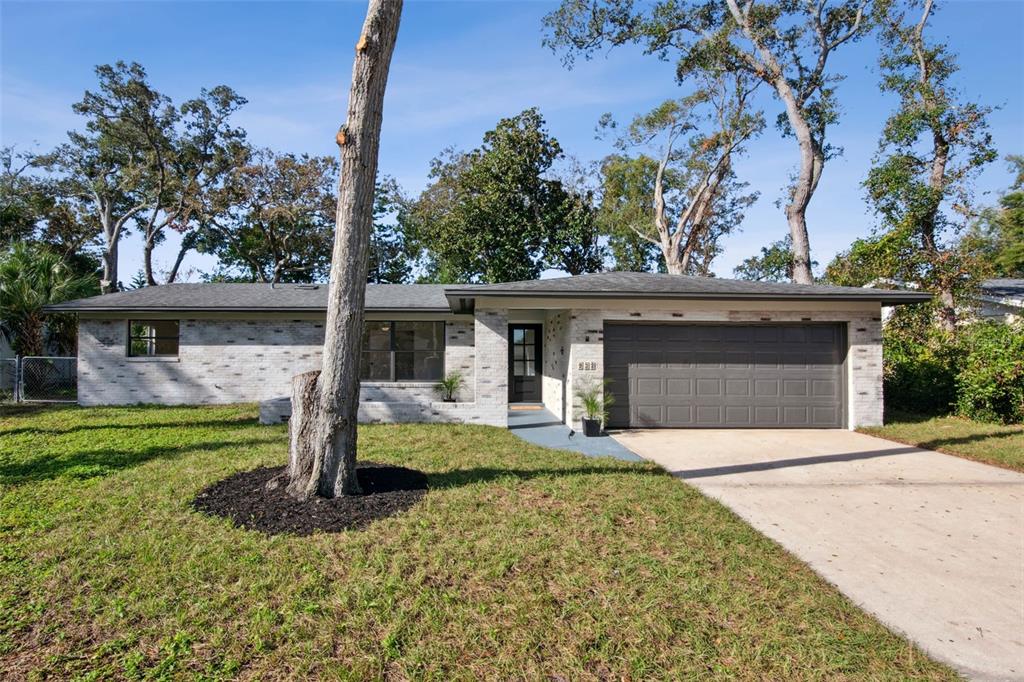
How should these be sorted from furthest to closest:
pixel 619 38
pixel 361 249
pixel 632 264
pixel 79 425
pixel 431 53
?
pixel 632 264
pixel 619 38
pixel 79 425
pixel 431 53
pixel 361 249

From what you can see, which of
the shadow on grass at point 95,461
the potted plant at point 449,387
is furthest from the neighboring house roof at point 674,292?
the shadow on grass at point 95,461

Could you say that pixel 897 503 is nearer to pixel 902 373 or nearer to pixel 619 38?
pixel 902 373

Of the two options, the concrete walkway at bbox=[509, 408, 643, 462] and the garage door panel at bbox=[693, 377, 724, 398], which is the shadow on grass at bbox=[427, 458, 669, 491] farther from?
the garage door panel at bbox=[693, 377, 724, 398]

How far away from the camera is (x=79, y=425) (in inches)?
389

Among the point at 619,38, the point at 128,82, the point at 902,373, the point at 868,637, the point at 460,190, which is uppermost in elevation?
the point at 619,38

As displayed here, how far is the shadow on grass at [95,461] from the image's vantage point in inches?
249

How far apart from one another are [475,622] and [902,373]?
1375cm

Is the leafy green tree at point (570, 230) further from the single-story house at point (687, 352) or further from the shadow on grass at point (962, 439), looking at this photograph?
the shadow on grass at point (962, 439)

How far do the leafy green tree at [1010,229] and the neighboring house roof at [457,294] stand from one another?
2333 cm

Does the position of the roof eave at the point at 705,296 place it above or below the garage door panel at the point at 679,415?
above

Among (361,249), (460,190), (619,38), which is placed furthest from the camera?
(460,190)

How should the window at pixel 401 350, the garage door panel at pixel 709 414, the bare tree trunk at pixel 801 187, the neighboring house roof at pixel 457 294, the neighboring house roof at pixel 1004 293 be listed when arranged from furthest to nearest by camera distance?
1. the bare tree trunk at pixel 801 187
2. the neighboring house roof at pixel 1004 293
3. the window at pixel 401 350
4. the garage door panel at pixel 709 414
5. the neighboring house roof at pixel 457 294

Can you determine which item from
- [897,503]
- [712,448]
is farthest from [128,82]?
[897,503]

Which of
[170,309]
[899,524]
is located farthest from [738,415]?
[170,309]
